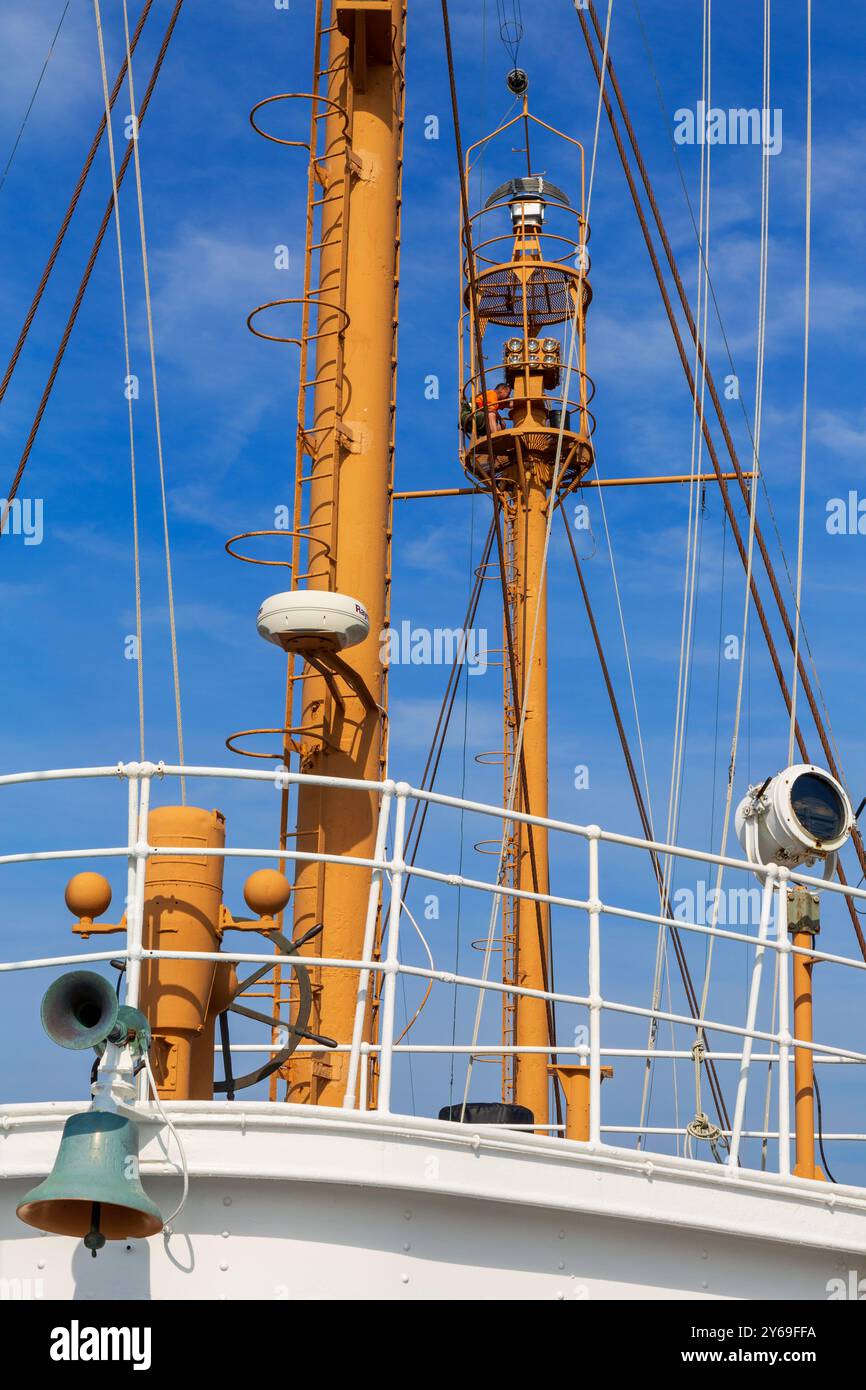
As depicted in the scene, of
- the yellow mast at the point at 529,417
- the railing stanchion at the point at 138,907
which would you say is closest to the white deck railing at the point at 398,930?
the railing stanchion at the point at 138,907

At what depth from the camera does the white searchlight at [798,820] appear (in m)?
8.30

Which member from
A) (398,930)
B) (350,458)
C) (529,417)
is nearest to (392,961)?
(398,930)

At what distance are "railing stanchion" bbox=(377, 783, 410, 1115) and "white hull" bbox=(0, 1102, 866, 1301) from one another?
0.23 metres

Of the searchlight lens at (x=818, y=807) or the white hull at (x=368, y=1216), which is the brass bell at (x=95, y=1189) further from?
the searchlight lens at (x=818, y=807)

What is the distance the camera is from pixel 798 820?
8320mm

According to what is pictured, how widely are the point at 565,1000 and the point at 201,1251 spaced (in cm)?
177

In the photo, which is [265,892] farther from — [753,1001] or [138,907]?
[753,1001]

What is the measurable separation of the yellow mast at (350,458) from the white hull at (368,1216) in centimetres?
249

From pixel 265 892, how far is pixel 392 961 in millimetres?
703

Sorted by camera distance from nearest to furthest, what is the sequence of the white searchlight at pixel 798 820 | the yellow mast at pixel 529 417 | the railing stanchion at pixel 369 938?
the railing stanchion at pixel 369 938
the white searchlight at pixel 798 820
the yellow mast at pixel 529 417

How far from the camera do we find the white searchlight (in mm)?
8305

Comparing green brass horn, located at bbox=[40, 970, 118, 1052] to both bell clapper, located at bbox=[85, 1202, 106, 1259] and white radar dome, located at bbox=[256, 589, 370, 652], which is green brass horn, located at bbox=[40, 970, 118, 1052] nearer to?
bell clapper, located at bbox=[85, 1202, 106, 1259]
